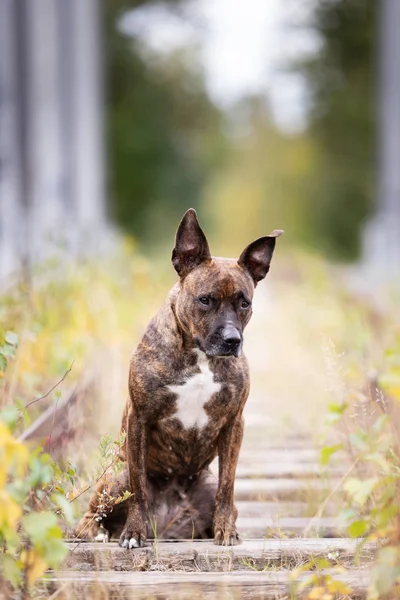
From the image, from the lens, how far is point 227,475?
3.51m

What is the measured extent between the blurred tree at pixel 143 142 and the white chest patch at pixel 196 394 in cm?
2085

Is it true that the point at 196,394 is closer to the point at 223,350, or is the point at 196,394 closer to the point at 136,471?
the point at 223,350

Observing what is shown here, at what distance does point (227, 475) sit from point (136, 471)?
13.7 inches

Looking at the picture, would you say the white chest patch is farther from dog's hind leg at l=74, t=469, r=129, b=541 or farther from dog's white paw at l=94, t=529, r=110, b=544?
dog's white paw at l=94, t=529, r=110, b=544

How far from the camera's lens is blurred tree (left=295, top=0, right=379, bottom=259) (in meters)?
25.7

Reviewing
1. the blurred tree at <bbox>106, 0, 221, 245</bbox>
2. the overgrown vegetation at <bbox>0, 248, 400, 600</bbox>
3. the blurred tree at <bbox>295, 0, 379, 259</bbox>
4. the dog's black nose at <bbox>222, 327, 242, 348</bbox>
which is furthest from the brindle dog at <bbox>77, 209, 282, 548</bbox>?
the blurred tree at <bbox>295, 0, 379, 259</bbox>

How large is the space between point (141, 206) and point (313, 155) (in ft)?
33.9

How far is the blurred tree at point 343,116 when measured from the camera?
2572cm

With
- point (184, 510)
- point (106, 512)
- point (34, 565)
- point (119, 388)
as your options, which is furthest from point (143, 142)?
point (34, 565)

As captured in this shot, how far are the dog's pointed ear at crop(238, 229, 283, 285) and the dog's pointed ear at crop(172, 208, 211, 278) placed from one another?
6.3 inches

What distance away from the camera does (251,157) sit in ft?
128

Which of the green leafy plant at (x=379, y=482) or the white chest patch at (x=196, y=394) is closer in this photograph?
the green leafy plant at (x=379, y=482)

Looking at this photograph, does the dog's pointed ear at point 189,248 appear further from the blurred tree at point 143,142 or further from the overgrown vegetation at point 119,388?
the blurred tree at point 143,142

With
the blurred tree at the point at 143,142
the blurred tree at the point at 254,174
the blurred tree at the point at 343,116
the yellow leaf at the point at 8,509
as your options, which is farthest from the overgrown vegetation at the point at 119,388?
the blurred tree at the point at 254,174
